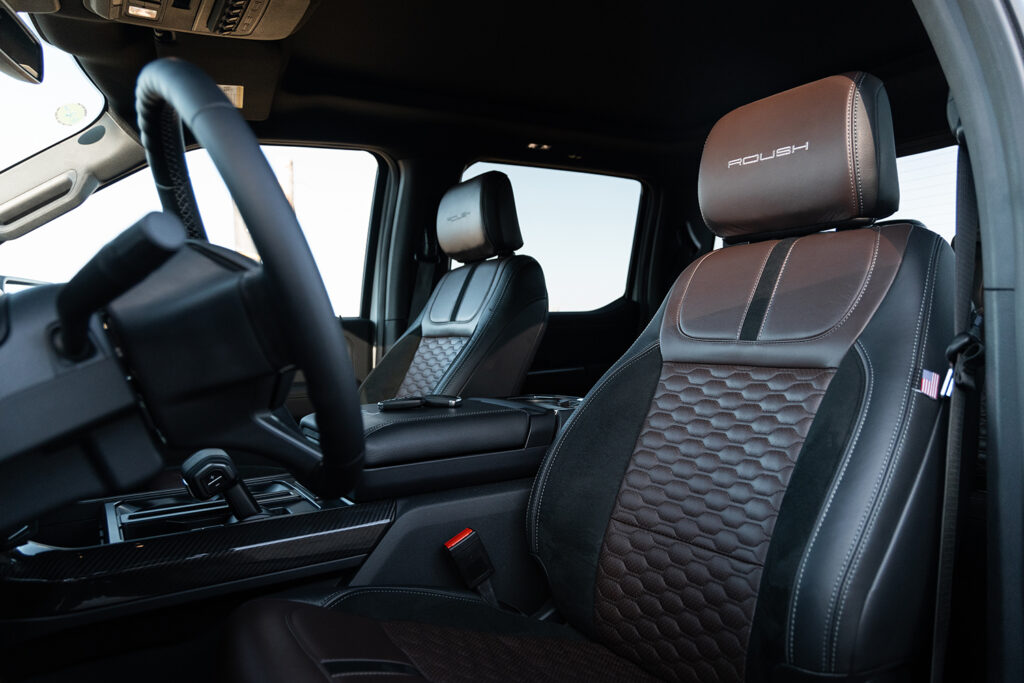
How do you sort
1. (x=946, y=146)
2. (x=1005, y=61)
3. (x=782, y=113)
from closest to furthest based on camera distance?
(x=1005, y=61)
(x=782, y=113)
(x=946, y=146)

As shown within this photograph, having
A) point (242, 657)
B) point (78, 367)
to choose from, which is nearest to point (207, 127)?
point (78, 367)

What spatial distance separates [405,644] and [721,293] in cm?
83

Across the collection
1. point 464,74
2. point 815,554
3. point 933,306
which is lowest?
point 815,554

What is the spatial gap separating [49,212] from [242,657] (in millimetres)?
2138

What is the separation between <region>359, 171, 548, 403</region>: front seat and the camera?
2.48m

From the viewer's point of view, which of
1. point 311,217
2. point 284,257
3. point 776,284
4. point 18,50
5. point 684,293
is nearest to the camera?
point 284,257

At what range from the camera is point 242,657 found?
2.98 feet

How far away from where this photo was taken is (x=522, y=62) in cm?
328

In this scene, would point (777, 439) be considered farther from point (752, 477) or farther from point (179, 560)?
point (179, 560)

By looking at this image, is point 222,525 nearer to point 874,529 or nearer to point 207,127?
point 207,127

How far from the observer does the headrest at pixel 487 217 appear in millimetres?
2641

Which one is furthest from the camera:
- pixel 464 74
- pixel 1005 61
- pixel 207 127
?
pixel 464 74

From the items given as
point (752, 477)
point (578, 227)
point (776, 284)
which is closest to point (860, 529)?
point (752, 477)

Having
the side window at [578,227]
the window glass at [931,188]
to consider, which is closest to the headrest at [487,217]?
the side window at [578,227]
